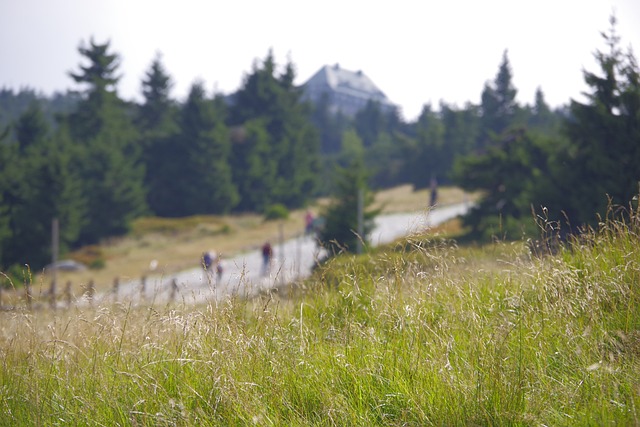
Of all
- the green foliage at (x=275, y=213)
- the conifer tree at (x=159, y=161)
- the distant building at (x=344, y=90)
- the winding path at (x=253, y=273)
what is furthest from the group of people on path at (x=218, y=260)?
the distant building at (x=344, y=90)

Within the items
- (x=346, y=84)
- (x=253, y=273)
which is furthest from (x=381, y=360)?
(x=346, y=84)

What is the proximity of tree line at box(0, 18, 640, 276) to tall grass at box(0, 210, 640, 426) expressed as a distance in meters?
9.50

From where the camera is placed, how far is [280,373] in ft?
12.6

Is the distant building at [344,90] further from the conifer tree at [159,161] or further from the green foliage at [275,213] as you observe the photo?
the green foliage at [275,213]

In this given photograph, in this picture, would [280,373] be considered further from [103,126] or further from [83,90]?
[83,90]

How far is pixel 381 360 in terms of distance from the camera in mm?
3844

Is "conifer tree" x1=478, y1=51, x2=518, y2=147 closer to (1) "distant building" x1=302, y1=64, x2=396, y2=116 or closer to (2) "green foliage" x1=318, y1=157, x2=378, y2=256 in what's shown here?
(1) "distant building" x1=302, y1=64, x2=396, y2=116

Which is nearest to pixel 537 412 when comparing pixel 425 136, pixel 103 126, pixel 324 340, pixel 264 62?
pixel 324 340

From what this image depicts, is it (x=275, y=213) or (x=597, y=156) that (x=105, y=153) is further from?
(x=597, y=156)

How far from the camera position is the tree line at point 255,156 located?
64.7 feet

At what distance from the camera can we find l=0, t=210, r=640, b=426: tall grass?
10.9 ft

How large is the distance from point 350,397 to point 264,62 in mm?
65415

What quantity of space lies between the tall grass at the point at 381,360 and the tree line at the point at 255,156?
9.50 meters

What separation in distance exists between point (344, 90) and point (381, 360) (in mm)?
113528
